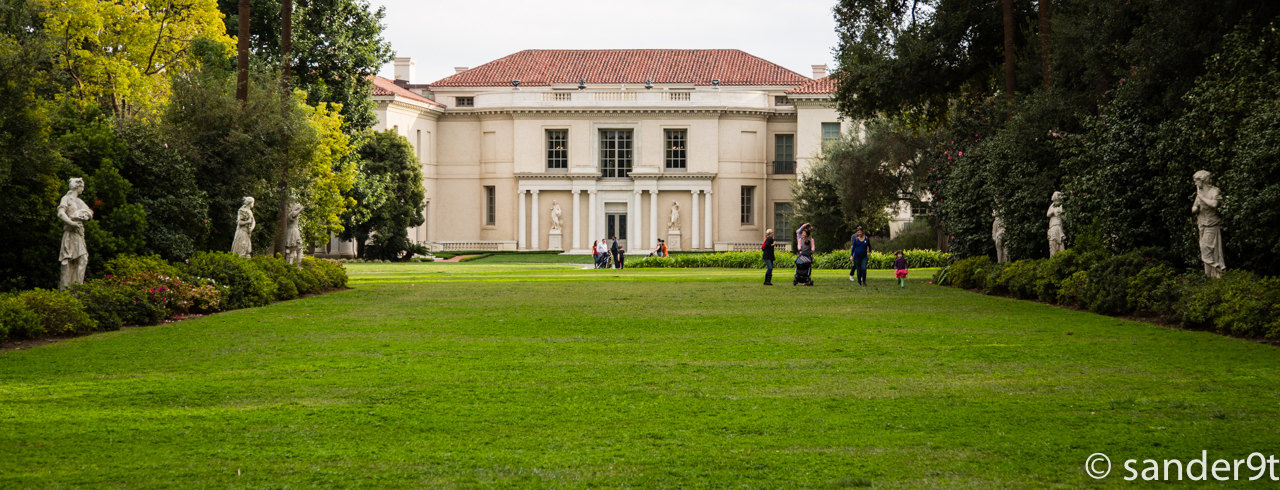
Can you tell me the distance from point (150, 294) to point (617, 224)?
52468 millimetres

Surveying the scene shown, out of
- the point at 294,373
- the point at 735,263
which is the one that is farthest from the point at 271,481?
the point at 735,263

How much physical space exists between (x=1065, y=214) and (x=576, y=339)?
38.1 feet

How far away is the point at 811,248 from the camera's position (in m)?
26.9

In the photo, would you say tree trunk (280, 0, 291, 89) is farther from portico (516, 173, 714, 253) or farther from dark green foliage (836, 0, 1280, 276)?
portico (516, 173, 714, 253)

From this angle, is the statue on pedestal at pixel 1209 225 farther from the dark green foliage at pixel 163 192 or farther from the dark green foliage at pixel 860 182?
the dark green foliage at pixel 860 182

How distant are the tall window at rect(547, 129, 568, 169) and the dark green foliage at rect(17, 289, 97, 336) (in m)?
54.1

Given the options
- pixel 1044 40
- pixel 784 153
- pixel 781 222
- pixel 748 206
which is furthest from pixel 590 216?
pixel 1044 40

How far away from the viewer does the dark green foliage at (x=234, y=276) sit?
63.1 feet

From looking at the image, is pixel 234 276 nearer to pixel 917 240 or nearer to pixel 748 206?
pixel 917 240

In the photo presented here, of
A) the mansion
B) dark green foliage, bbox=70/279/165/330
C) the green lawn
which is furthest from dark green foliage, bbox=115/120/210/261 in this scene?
the mansion

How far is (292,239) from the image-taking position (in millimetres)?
26984

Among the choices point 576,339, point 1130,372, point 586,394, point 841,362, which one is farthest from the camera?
point 576,339

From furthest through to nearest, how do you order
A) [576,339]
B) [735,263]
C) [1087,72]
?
1. [735,263]
2. [1087,72]
3. [576,339]

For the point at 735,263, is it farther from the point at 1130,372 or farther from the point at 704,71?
the point at 1130,372
